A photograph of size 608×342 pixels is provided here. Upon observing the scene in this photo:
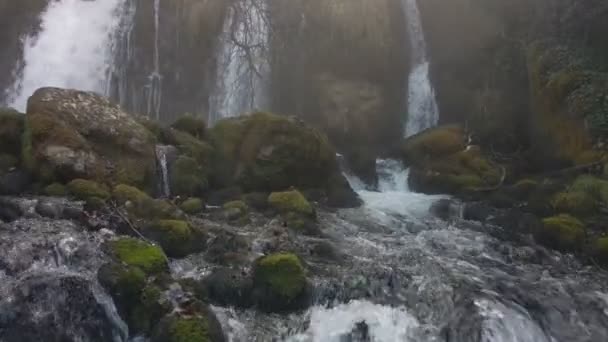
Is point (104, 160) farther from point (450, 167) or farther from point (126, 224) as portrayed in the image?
point (450, 167)

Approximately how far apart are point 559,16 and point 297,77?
9037 millimetres

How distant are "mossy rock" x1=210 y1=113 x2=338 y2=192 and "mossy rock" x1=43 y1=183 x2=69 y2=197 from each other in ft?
13.4

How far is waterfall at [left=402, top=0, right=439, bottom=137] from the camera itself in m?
22.7

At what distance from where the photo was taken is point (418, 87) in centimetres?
2331

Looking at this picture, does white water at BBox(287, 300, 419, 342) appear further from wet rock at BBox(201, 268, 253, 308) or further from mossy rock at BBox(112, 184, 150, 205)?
mossy rock at BBox(112, 184, 150, 205)

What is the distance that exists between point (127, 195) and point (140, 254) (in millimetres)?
2884

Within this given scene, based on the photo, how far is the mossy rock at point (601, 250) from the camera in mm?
11641

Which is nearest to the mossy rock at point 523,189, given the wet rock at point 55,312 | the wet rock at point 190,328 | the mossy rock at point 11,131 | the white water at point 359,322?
Answer: the white water at point 359,322

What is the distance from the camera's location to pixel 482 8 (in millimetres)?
23719

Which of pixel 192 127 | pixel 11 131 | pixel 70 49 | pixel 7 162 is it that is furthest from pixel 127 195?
pixel 70 49

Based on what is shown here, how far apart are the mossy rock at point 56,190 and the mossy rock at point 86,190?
0.10 m

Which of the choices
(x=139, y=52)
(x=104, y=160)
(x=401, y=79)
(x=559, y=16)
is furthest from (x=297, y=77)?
(x=104, y=160)

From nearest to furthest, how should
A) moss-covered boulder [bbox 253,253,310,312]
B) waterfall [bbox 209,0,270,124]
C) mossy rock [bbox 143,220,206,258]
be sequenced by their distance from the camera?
moss-covered boulder [bbox 253,253,310,312], mossy rock [bbox 143,220,206,258], waterfall [bbox 209,0,270,124]

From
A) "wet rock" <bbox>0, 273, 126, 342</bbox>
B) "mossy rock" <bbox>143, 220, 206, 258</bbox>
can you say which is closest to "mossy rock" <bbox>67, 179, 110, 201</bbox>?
"mossy rock" <bbox>143, 220, 206, 258</bbox>
